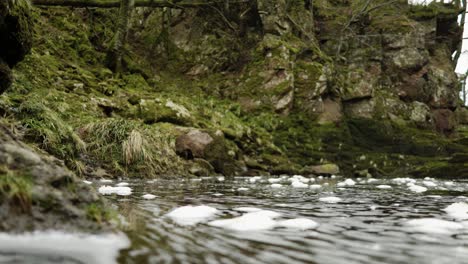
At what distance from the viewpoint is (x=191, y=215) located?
2773 millimetres

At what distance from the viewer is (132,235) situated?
1.94 metres

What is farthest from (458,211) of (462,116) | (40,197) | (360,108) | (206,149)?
(462,116)

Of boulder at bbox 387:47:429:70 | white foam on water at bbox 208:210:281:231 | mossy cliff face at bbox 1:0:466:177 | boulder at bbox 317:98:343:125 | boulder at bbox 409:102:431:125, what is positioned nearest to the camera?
white foam on water at bbox 208:210:281:231

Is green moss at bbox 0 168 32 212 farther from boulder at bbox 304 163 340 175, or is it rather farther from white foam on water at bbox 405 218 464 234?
boulder at bbox 304 163 340 175

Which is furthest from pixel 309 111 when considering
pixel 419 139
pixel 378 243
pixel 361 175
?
pixel 378 243

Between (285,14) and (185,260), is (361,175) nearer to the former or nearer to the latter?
(285,14)

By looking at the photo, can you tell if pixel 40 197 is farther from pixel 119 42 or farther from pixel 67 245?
pixel 119 42

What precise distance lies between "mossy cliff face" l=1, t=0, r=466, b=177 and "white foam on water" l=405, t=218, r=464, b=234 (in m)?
5.83

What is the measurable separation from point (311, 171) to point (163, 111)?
5348 millimetres

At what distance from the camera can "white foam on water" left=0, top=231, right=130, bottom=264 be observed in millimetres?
1463

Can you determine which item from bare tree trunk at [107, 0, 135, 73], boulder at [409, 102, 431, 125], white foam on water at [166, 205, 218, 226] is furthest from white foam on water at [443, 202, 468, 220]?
boulder at [409, 102, 431, 125]

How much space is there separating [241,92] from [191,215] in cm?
1419

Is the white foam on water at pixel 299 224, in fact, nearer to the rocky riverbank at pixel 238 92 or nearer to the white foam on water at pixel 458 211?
the white foam on water at pixel 458 211

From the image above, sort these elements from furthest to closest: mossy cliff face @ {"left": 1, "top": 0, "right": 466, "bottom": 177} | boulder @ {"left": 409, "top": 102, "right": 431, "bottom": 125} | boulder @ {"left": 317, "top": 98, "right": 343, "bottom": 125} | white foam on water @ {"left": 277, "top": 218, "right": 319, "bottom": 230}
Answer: boulder @ {"left": 409, "top": 102, "right": 431, "bottom": 125} → boulder @ {"left": 317, "top": 98, "right": 343, "bottom": 125} → mossy cliff face @ {"left": 1, "top": 0, "right": 466, "bottom": 177} → white foam on water @ {"left": 277, "top": 218, "right": 319, "bottom": 230}
